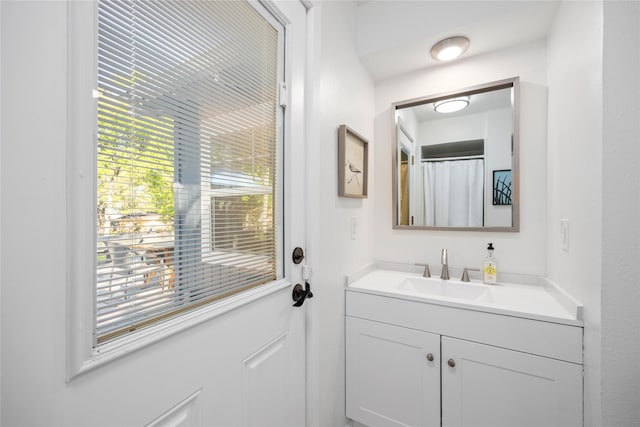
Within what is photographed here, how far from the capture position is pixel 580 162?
0.95 meters

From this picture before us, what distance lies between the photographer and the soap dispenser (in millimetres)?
1379

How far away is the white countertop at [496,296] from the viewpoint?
3.33 ft

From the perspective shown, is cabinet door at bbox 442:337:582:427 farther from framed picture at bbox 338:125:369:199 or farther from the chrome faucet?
framed picture at bbox 338:125:369:199

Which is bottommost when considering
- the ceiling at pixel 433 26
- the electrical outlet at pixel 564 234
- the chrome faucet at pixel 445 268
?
the chrome faucet at pixel 445 268

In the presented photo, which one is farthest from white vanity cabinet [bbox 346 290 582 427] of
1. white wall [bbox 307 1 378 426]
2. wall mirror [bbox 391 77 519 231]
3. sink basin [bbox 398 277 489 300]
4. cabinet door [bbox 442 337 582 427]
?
wall mirror [bbox 391 77 519 231]

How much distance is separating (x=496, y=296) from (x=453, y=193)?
58cm

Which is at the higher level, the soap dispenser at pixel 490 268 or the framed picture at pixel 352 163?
the framed picture at pixel 352 163

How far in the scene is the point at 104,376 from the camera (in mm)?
489

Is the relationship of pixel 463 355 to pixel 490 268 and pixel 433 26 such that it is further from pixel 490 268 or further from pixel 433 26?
pixel 433 26

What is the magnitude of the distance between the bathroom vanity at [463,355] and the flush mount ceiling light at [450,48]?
122cm

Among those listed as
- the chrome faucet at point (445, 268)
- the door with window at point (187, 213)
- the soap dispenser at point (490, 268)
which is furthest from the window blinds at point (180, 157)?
the soap dispenser at point (490, 268)

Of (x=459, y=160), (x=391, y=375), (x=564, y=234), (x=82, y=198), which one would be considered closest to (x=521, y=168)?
(x=459, y=160)

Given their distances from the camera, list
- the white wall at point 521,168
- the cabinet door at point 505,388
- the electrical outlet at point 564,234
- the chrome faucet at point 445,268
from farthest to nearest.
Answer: the chrome faucet at point 445,268 → the white wall at point 521,168 → the electrical outlet at point 564,234 → the cabinet door at point 505,388

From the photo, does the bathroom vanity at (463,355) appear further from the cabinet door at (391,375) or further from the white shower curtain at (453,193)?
the white shower curtain at (453,193)
